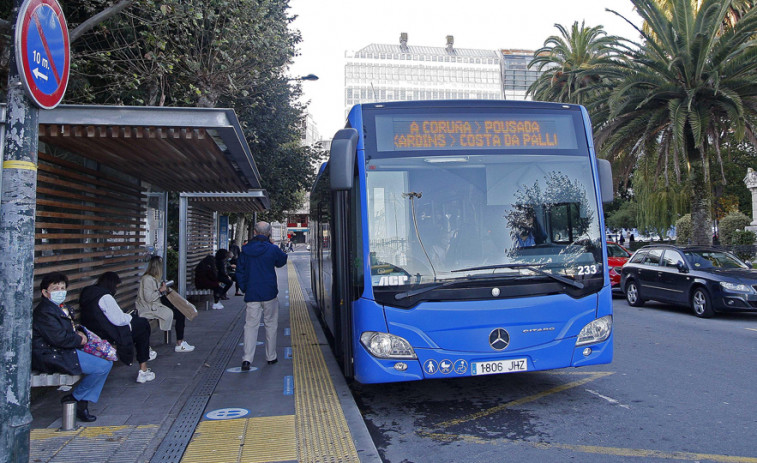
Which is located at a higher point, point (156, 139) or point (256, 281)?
point (156, 139)

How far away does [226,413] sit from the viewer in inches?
217

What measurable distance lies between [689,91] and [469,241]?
513 inches

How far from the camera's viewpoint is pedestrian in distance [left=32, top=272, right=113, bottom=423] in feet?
15.8

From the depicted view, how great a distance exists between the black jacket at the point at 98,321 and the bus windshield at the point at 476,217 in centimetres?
288

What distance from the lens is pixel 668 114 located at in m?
16.6

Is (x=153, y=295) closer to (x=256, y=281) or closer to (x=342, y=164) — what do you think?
(x=256, y=281)

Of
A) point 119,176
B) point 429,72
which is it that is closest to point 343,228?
point 119,176

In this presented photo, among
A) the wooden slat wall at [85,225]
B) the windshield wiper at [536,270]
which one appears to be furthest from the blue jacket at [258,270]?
the windshield wiper at [536,270]

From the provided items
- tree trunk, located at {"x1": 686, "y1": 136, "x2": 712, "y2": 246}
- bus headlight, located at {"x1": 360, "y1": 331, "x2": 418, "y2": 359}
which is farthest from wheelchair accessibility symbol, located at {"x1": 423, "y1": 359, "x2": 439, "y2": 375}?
tree trunk, located at {"x1": 686, "y1": 136, "x2": 712, "y2": 246}

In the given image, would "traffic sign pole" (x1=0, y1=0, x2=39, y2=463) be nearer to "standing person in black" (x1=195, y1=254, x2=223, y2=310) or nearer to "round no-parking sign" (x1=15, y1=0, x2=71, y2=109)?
"round no-parking sign" (x1=15, y1=0, x2=71, y2=109)

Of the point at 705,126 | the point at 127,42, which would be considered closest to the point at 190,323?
the point at 127,42

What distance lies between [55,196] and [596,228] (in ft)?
20.3

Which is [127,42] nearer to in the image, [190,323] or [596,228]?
[190,323]

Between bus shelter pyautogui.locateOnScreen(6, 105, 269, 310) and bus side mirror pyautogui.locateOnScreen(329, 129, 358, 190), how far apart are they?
1357 millimetres
